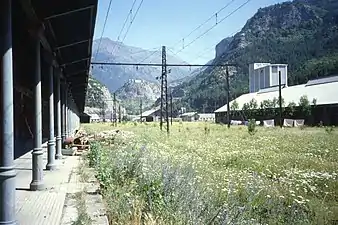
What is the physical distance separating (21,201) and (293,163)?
24.9 ft

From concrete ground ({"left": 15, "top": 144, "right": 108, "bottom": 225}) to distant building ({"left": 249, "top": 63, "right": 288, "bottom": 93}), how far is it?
38.4 metres

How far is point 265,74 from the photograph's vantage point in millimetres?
58938

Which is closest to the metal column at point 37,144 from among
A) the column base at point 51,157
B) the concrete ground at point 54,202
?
the concrete ground at point 54,202

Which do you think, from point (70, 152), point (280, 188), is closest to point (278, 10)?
point (70, 152)

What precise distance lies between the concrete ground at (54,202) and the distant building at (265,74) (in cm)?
3835

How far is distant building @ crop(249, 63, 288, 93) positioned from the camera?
50.4m

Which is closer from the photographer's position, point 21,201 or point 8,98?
point 8,98

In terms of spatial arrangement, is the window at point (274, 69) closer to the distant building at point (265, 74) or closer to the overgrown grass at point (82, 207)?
the distant building at point (265, 74)

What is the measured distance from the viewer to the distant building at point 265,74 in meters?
50.4

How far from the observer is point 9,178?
15.7 feet

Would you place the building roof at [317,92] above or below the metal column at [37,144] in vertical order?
above

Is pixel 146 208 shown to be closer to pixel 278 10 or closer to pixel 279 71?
pixel 278 10

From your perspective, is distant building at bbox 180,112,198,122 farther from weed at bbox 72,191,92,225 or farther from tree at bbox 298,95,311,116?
weed at bbox 72,191,92,225

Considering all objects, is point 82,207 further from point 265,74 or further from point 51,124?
point 265,74
